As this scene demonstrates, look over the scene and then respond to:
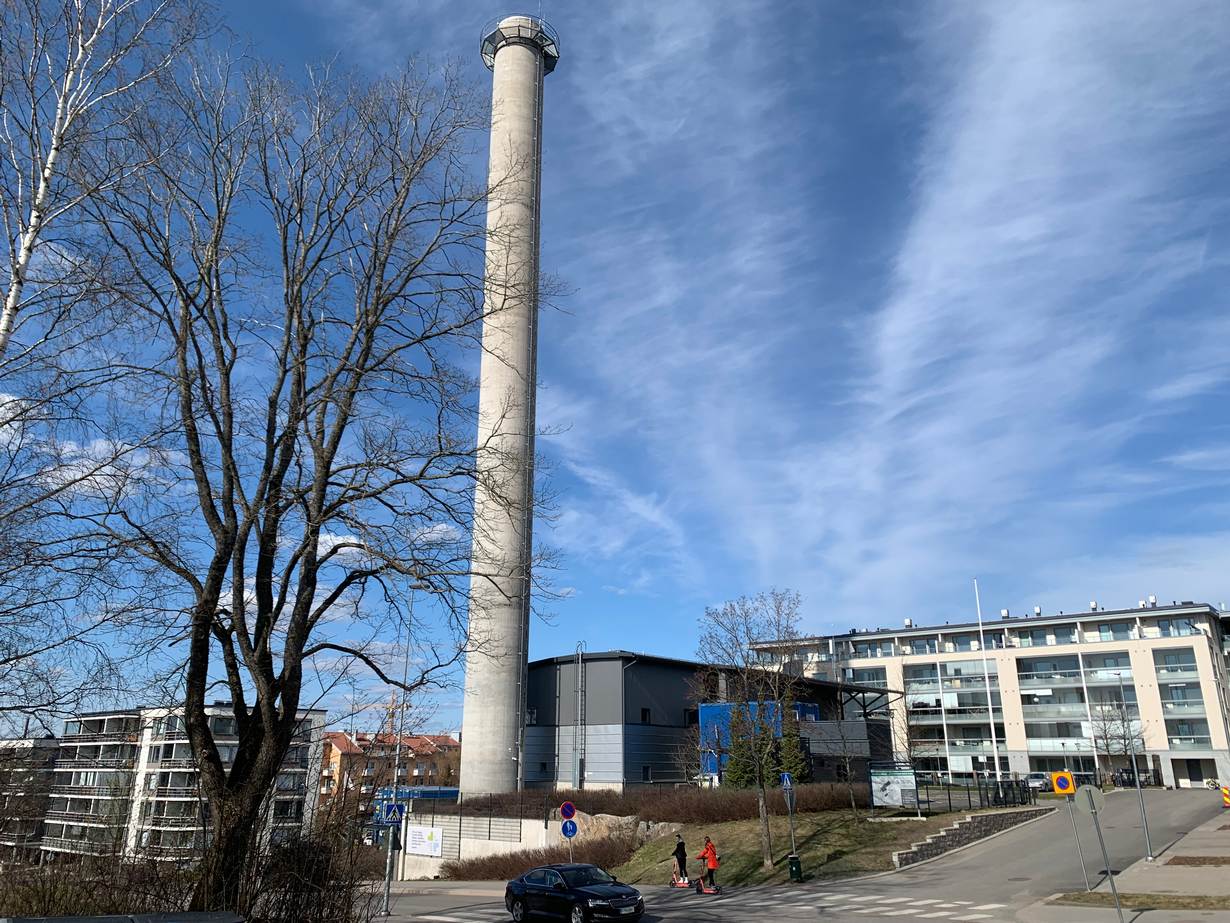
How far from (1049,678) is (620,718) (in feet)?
165

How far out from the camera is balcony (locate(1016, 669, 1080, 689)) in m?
78.4

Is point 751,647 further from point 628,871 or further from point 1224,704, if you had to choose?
point 1224,704

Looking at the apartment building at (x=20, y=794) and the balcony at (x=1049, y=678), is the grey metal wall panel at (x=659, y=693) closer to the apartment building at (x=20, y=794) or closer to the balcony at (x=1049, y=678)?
the apartment building at (x=20, y=794)

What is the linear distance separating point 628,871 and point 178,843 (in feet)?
80.7

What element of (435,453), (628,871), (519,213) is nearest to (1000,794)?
(628,871)

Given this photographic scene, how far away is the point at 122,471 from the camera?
936 cm

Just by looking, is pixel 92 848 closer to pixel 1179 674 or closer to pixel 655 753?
pixel 655 753

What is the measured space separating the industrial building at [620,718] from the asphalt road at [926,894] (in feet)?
54.3

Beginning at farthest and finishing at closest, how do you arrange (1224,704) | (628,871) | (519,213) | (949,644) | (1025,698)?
(949,644) < (1025,698) < (1224,704) < (519,213) < (628,871)

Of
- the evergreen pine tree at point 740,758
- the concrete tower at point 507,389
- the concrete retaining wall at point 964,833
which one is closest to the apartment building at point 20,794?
the concrete tower at point 507,389

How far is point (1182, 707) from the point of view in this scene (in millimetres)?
72438

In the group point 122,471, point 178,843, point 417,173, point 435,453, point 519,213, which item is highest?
point 519,213

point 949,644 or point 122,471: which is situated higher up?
point 949,644

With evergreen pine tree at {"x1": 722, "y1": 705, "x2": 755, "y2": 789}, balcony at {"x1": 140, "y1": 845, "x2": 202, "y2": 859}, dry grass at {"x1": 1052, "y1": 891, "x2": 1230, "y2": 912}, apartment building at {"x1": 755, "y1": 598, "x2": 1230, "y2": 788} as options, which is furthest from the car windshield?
apartment building at {"x1": 755, "y1": 598, "x2": 1230, "y2": 788}
